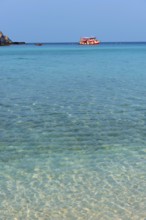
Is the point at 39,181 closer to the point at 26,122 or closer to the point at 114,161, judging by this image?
the point at 114,161

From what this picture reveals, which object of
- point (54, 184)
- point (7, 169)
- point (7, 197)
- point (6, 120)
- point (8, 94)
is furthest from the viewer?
point (8, 94)

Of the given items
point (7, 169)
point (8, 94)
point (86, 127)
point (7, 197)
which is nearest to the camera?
point (7, 197)

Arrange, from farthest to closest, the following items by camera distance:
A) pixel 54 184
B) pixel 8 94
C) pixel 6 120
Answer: pixel 8 94
pixel 6 120
pixel 54 184

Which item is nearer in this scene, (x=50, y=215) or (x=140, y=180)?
(x=50, y=215)

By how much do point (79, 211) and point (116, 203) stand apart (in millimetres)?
962

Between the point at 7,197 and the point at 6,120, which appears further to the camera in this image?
the point at 6,120

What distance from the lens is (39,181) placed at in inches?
449

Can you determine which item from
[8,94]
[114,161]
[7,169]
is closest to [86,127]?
[114,161]

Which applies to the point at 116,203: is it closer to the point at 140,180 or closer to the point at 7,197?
the point at 140,180

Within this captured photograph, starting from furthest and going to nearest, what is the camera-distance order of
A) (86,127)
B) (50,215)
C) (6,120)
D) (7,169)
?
(6,120), (86,127), (7,169), (50,215)

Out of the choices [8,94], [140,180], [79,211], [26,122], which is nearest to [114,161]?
[140,180]

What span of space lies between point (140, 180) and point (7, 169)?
12.9ft

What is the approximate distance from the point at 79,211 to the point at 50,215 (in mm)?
686

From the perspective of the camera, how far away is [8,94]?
27.2m
